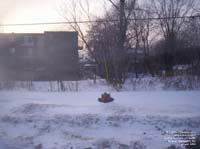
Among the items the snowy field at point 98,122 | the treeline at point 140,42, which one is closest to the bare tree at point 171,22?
the treeline at point 140,42

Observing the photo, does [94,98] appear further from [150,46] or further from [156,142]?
[150,46]

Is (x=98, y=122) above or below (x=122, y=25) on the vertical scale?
below

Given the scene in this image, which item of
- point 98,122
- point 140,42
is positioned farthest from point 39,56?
point 98,122

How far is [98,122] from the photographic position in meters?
7.12

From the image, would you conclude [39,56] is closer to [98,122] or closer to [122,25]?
[122,25]

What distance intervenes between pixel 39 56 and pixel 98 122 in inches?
1212

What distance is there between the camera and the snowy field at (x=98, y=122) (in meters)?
5.66

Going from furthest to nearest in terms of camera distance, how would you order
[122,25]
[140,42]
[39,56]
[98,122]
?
[39,56] < [140,42] < [122,25] < [98,122]

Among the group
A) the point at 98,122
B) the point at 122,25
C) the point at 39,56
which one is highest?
the point at 122,25

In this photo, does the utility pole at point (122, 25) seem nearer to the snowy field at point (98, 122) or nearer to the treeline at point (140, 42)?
the treeline at point (140, 42)

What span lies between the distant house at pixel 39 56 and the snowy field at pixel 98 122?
70.7 ft

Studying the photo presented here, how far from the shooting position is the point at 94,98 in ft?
35.0

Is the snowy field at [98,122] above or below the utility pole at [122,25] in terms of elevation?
below

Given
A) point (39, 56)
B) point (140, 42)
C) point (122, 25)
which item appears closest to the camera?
point (122, 25)
